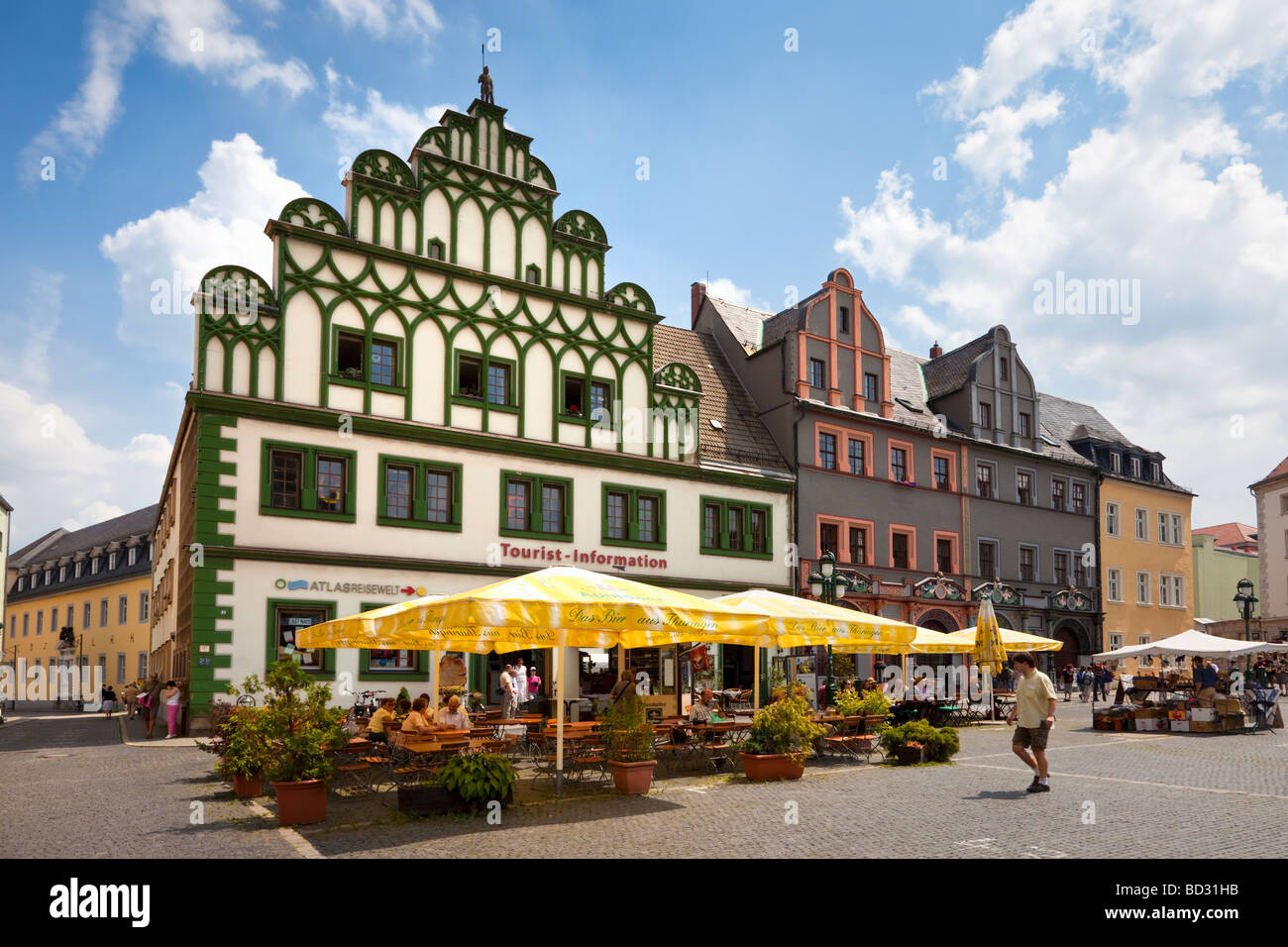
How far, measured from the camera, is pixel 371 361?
87.1 ft

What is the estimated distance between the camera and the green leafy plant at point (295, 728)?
38.7 feet

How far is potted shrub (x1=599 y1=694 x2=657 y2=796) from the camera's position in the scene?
1409cm

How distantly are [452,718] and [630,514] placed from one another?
52.4ft

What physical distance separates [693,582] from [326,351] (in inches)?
509

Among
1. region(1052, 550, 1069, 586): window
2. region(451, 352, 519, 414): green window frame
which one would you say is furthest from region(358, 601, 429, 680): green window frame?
region(1052, 550, 1069, 586): window

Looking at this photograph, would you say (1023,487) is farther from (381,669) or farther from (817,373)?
(381,669)

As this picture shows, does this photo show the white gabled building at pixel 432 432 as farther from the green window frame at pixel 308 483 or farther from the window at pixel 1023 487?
the window at pixel 1023 487

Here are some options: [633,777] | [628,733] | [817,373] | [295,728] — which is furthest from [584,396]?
[295,728]

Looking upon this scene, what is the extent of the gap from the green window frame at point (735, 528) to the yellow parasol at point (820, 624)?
12.8 metres

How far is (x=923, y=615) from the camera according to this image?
38250 millimetres

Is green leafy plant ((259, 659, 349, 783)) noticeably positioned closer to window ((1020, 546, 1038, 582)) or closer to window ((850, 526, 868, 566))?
window ((850, 526, 868, 566))

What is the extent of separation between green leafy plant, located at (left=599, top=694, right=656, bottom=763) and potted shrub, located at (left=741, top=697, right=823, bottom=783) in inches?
84.5

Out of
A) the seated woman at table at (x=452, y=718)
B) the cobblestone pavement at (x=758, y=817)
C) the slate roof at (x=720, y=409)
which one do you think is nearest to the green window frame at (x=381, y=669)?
the cobblestone pavement at (x=758, y=817)

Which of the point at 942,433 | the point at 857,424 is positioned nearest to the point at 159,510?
the point at 857,424
